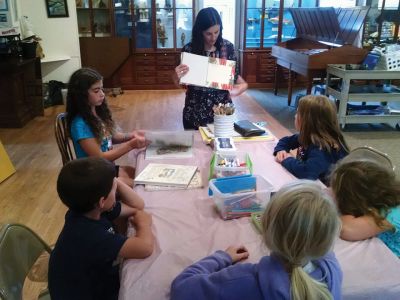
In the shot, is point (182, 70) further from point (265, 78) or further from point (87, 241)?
point (265, 78)

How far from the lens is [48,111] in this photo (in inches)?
221

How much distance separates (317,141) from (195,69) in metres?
0.86

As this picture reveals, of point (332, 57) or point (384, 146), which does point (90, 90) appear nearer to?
point (384, 146)

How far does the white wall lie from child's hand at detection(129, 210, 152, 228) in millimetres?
5220

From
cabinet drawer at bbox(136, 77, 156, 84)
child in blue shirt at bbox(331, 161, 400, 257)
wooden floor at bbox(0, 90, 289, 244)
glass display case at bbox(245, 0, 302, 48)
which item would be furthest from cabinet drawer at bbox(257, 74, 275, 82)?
child in blue shirt at bbox(331, 161, 400, 257)

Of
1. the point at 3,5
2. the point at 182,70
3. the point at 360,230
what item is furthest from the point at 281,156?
the point at 3,5

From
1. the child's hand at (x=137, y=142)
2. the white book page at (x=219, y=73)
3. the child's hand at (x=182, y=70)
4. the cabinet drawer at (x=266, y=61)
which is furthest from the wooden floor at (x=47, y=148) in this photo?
the white book page at (x=219, y=73)

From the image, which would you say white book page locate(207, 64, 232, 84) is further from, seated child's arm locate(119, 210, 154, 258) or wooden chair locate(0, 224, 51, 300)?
wooden chair locate(0, 224, 51, 300)

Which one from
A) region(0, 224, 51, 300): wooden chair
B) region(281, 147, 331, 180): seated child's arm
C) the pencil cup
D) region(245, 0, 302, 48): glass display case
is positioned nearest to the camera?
region(0, 224, 51, 300): wooden chair

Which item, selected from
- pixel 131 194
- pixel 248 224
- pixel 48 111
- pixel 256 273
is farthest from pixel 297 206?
pixel 48 111

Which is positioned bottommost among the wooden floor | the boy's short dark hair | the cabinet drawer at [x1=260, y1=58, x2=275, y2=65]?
the wooden floor

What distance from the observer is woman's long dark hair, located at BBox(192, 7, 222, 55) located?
228 centimetres

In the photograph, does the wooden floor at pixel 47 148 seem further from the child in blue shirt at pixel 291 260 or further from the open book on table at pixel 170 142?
the child in blue shirt at pixel 291 260

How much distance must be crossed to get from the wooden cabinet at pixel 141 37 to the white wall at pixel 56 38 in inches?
12.8
